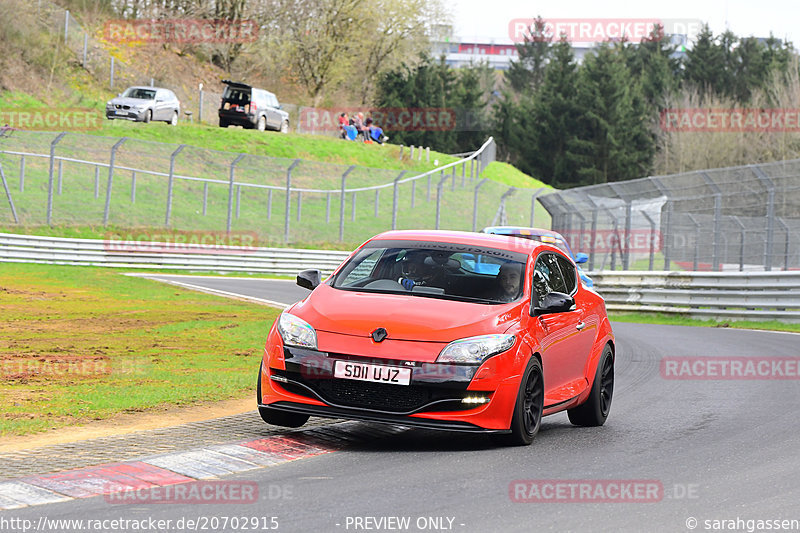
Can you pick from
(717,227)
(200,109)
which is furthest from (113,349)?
(200,109)

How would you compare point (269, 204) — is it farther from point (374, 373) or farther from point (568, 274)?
point (374, 373)

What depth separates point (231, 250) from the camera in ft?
112

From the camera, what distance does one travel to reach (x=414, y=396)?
7.40 m

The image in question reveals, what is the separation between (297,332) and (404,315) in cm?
74

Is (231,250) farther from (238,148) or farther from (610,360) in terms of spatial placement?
(610,360)

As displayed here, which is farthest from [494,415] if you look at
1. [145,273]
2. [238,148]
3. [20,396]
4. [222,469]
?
A: [238,148]

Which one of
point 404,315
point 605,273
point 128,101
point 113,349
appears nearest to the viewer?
point 404,315

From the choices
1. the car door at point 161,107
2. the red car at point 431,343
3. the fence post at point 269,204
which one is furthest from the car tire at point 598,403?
the car door at point 161,107

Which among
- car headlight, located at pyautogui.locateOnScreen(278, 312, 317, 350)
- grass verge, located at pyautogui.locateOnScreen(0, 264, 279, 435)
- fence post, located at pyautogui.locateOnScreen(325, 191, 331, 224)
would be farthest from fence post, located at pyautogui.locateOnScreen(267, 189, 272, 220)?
car headlight, located at pyautogui.locateOnScreen(278, 312, 317, 350)

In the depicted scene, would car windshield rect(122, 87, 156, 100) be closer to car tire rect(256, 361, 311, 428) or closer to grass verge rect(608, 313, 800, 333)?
grass verge rect(608, 313, 800, 333)

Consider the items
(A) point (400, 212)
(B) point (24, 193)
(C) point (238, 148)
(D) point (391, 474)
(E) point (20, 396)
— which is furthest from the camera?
(C) point (238, 148)

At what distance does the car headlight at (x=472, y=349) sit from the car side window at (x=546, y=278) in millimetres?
946

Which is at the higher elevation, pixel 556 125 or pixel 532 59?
pixel 532 59

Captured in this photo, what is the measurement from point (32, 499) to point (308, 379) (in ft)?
7.30
